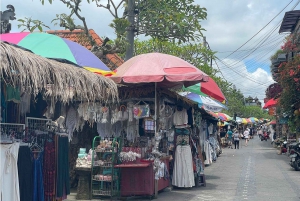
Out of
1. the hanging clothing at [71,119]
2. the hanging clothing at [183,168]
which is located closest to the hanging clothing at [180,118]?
the hanging clothing at [183,168]

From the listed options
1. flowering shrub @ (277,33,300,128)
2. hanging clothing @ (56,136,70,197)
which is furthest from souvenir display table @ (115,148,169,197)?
flowering shrub @ (277,33,300,128)

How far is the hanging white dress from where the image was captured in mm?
5547

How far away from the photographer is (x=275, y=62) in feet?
88.9

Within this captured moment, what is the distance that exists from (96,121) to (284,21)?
19459mm

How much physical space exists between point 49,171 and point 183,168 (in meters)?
5.11

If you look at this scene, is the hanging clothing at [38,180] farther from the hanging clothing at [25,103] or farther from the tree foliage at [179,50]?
the tree foliage at [179,50]

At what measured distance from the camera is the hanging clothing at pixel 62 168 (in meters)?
6.86

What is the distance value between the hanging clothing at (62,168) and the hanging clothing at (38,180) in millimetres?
511

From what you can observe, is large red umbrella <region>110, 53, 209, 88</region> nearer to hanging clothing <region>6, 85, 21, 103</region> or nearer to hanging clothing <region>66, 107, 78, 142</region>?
hanging clothing <region>66, 107, 78, 142</region>

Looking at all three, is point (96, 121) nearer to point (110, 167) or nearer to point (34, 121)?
point (110, 167)

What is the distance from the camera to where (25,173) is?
603 cm

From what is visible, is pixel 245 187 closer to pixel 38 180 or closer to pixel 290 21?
pixel 38 180

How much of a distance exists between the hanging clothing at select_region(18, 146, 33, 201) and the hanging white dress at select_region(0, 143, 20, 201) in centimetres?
17

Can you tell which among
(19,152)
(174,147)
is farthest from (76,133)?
(19,152)
